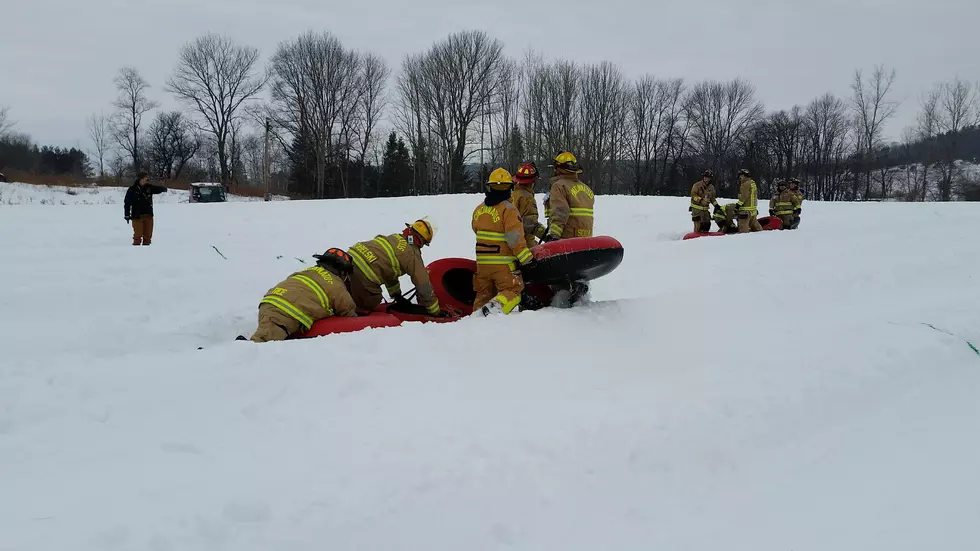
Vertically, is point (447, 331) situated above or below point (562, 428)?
above

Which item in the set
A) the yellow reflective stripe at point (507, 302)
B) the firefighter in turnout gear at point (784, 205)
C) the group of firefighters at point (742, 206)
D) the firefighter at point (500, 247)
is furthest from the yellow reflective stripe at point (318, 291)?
the firefighter in turnout gear at point (784, 205)

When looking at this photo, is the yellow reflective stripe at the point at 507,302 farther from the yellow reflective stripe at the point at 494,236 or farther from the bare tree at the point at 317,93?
the bare tree at the point at 317,93

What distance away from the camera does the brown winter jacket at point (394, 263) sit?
5.24 m

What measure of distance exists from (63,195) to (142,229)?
21284mm

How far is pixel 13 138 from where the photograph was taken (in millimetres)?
43375

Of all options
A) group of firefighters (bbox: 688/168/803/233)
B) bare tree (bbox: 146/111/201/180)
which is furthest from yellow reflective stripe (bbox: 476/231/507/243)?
bare tree (bbox: 146/111/201/180)

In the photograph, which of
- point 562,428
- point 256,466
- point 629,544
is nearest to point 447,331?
point 562,428

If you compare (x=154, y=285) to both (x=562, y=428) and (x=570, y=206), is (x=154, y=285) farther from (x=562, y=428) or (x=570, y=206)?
(x=562, y=428)

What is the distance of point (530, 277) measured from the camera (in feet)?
16.9

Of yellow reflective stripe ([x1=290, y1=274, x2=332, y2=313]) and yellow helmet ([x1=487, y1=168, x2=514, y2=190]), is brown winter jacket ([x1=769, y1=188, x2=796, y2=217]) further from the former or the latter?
yellow reflective stripe ([x1=290, y1=274, x2=332, y2=313])

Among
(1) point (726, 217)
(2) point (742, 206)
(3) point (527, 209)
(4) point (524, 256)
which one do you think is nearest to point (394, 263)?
(4) point (524, 256)

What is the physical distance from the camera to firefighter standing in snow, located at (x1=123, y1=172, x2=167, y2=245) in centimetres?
1051

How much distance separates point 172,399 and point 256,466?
2.81 ft

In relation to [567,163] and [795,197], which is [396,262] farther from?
[795,197]
